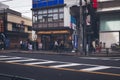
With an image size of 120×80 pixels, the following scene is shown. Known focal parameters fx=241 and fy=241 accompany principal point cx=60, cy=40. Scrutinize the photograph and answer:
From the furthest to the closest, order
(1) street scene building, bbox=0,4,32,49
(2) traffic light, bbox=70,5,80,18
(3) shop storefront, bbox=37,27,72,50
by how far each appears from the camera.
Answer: (1) street scene building, bbox=0,4,32,49
(3) shop storefront, bbox=37,27,72,50
(2) traffic light, bbox=70,5,80,18

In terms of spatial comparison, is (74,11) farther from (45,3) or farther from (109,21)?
(109,21)

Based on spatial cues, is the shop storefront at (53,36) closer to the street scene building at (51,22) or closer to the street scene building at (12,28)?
the street scene building at (51,22)

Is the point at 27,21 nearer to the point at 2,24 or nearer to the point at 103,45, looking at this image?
the point at 2,24

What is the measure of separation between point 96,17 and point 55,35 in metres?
8.27

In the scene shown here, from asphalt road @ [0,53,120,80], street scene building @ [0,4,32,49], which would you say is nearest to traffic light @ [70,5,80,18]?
street scene building @ [0,4,32,49]

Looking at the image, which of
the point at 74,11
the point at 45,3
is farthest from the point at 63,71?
the point at 45,3

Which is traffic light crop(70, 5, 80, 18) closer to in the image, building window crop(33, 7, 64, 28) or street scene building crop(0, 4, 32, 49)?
building window crop(33, 7, 64, 28)

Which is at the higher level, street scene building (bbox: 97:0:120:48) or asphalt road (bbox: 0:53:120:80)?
street scene building (bbox: 97:0:120:48)

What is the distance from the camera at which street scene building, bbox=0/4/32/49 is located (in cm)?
4353

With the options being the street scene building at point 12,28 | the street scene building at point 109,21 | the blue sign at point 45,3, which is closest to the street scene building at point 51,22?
the blue sign at point 45,3

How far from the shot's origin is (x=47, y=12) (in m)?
41.0

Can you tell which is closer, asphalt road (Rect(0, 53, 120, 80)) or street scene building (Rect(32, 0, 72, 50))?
asphalt road (Rect(0, 53, 120, 80))

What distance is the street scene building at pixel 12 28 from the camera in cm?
4353

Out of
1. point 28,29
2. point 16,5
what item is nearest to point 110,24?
point 28,29
